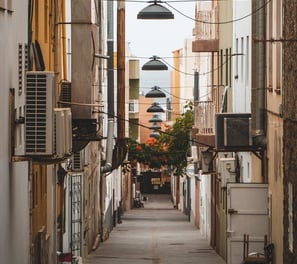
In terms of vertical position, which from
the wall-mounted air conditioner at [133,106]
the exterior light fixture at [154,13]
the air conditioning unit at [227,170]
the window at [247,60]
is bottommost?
the air conditioning unit at [227,170]

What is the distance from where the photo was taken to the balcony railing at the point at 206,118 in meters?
29.8

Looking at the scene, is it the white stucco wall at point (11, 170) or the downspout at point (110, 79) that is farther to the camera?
the downspout at point (110, 79)

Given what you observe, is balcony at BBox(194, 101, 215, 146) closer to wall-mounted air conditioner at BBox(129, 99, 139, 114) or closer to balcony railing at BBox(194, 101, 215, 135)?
balcony railing at BBox(194, 101, 215, 135)

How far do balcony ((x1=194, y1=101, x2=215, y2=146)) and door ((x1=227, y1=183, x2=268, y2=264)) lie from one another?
7.17 meters

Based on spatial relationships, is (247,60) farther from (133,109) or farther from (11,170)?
(133,109)

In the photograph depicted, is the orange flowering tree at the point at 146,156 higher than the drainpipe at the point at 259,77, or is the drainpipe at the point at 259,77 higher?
the drainpipe at the point at 259,77

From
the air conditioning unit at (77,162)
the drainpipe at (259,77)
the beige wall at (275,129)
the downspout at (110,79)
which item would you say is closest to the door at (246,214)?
the beige wall at (275,129)

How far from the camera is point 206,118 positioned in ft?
99.1

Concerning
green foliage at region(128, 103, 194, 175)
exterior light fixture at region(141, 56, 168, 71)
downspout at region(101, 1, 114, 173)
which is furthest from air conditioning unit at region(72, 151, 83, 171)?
green foliage at region(128, 103, 194, 175)

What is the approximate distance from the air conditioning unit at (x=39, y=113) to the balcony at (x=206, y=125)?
587 inches

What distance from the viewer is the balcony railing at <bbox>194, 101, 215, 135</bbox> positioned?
29.8 m

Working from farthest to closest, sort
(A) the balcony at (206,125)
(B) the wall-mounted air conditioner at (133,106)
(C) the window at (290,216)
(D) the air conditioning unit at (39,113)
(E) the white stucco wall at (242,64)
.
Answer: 1. (B) the wall-mounted air conditioner at (133,106)
2. (A) the balcony at (206,125)
3. (E) the white stucco wall at (242,64)
4. (C) the window at (290,216)
5. (D) the air conditioning unit at (39,113)

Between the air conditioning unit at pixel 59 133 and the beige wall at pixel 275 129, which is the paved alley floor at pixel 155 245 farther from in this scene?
the air conditioning unit at pixel 59 133

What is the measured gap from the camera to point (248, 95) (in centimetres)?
2720
